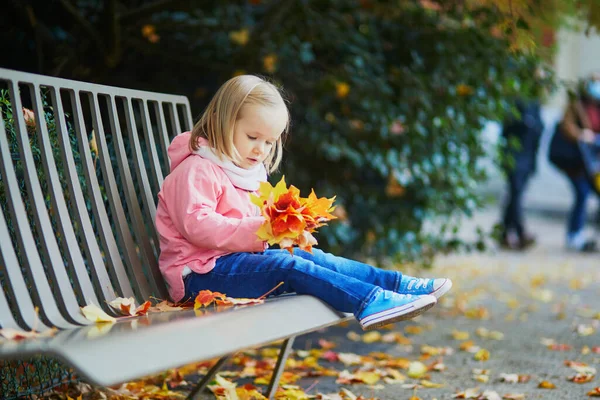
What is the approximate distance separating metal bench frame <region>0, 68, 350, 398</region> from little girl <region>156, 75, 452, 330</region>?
100 mm

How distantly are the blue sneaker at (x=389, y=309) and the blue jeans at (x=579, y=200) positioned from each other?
21.9 feet

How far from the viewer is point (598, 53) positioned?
51.0ft

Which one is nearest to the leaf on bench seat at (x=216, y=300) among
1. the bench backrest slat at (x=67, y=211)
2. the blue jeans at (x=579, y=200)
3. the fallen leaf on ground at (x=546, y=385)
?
the bench backrest slat at (x=67, y=211)

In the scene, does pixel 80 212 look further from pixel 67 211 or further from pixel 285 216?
pixel 285 216

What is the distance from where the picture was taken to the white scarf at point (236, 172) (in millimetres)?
2547

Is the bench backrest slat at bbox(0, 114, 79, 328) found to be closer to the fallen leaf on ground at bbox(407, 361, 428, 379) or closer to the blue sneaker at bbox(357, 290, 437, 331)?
the blue sneaker at bbox(357, 290, 437, 331)

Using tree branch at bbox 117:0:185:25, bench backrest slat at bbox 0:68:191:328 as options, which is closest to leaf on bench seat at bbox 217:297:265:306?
bench backrest slat at bbox 0:68:191:328

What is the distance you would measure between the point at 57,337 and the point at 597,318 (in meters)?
3.82

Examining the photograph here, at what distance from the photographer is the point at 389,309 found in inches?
89.9

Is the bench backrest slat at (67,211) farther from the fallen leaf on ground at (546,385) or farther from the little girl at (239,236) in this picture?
the fallen leaf on ground at (546,385)

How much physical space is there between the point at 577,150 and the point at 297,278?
6.63 m

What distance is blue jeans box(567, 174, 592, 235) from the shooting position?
8484mm

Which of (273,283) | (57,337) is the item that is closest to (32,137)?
(273,283)

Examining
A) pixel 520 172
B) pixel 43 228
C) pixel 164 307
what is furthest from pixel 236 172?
pixel 520 172
